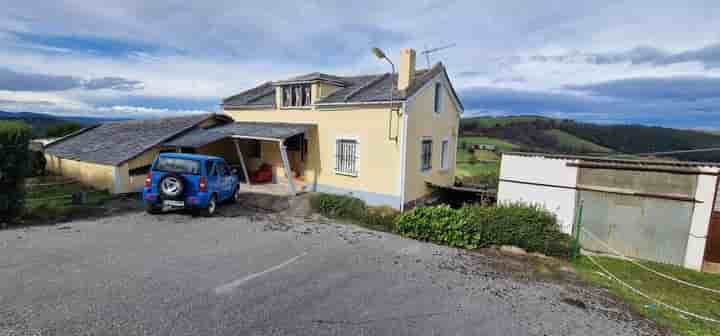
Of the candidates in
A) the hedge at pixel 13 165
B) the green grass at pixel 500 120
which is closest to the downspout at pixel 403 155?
the hedge at pixel 13 165

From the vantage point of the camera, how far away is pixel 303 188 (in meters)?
15.6

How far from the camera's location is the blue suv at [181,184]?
32.4 ft

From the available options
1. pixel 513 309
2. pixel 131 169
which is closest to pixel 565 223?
pixel 513 309

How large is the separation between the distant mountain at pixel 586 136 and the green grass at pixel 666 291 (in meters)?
28.0

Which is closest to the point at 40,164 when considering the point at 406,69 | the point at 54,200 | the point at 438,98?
the point at 54,200

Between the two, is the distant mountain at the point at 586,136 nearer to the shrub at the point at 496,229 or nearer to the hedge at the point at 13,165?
the shrub at the point at 496,229

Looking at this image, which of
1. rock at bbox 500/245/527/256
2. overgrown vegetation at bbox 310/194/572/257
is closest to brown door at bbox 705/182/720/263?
overgrown vegetation at bbox 310/194/572/257

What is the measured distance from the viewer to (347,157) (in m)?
14.8

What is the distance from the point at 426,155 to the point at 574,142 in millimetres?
44815

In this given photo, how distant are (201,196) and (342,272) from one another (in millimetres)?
6062

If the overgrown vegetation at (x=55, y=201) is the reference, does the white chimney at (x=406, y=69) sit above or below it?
above

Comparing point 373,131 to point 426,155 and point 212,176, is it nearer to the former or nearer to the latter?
point 426,155

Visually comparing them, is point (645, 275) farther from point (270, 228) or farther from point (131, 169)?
point (131, 169)

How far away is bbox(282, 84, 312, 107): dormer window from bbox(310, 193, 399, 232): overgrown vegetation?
5.35m
